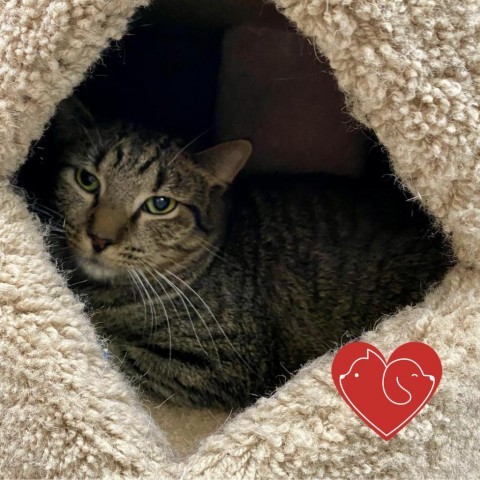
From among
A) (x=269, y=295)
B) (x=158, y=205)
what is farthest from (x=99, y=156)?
(x=269, y=295)

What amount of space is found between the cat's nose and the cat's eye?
0.11 m

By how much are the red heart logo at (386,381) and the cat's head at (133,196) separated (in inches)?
19.5

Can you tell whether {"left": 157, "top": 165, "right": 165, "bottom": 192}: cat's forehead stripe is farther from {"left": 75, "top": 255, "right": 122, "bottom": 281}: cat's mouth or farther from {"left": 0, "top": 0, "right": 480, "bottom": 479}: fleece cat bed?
{"left": 0, "top": 0, "right": 480, "bottom": 479}: fleece cat bed

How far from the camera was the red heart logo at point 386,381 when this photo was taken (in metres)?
0.82

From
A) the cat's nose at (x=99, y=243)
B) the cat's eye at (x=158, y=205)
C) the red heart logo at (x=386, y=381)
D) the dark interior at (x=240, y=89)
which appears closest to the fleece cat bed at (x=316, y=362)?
the red heart logo at (x=386, y=381)

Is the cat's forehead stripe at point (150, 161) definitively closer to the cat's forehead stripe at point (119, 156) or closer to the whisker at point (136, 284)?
the cat's forehead stripe at point (119, 156)

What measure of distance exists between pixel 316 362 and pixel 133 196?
1.63 ft

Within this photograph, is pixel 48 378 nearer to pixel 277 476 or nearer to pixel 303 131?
pixel 277 476

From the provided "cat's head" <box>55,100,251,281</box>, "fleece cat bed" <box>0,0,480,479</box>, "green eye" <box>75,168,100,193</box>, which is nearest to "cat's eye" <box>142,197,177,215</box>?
→ "cat's head" <box>55,100,251,281</box>

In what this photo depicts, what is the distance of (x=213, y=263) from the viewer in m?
1.32

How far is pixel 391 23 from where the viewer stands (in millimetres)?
842

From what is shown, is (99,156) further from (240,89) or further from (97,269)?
(240,89)

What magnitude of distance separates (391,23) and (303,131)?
773 millimetres

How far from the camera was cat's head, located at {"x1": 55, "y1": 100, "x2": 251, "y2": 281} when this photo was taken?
115 centimetres
